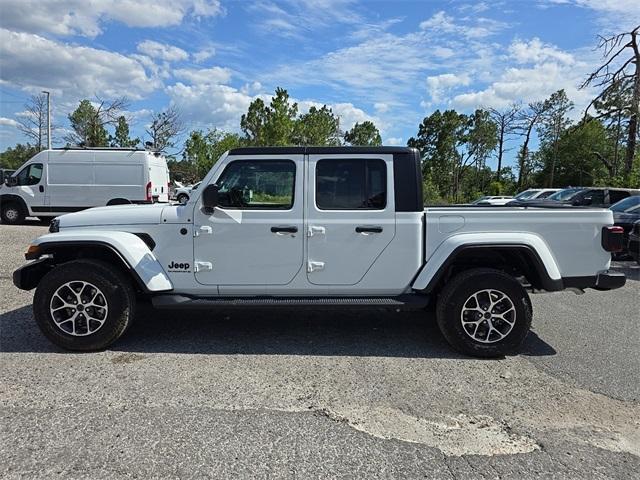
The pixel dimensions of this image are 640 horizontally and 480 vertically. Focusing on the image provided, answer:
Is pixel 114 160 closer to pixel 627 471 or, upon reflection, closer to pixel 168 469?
pixel 168 469

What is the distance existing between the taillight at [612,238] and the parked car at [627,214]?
6.52 m

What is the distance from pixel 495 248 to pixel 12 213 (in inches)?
601

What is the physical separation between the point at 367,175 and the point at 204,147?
166 ft

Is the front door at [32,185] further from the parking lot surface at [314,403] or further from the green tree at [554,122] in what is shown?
the green tree at [554,122]

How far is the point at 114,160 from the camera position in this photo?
1488cm

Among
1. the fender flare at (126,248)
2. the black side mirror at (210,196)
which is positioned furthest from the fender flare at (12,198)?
the black side mirror at (210,196)

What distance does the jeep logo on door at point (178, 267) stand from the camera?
182 inches

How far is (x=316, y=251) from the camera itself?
4.59 metres

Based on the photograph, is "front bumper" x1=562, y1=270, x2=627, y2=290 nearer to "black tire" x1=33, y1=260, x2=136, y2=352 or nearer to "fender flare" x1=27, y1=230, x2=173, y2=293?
"fender flare" x1=27, y1=230, x2=173, y2=293

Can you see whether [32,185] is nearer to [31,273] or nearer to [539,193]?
[31,273]

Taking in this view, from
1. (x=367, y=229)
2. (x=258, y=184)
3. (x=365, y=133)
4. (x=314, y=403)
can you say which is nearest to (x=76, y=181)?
(x=258, y=184)

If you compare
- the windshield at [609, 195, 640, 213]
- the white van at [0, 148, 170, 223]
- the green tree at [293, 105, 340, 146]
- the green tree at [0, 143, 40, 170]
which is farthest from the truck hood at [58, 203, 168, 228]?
the green tree at [0, 143, 40, 170]

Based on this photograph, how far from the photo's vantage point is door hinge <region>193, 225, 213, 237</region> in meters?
4.59

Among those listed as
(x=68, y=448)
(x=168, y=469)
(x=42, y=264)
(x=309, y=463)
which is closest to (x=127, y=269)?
(x=42, y=264)
